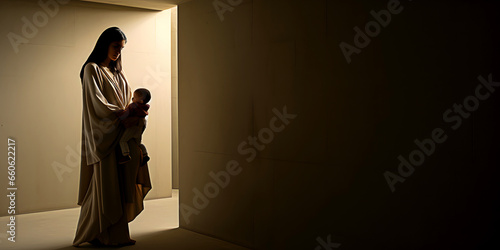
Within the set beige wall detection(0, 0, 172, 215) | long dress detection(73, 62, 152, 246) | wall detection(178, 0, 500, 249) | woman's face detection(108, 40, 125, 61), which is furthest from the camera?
beige wall detection(0, 0, 172, 215)

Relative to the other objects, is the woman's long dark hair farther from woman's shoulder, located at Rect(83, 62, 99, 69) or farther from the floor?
the floor

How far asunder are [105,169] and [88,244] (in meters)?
0.64

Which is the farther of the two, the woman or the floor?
the floor

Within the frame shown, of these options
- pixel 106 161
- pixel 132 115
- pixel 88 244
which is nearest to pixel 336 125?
pixel 132 115

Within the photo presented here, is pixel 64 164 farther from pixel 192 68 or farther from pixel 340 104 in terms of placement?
pixel 340 104

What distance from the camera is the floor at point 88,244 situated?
4.41 meters

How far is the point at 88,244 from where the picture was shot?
441cm

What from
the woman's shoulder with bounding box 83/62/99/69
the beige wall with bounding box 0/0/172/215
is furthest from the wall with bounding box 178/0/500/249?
the beige wall with bounding box 0/0/172/215

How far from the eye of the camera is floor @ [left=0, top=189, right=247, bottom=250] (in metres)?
4.41

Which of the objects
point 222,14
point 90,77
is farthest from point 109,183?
point 222,14

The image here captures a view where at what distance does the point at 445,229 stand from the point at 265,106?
1633 mm

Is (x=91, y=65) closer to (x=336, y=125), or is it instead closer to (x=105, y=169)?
(x=105, y=169)

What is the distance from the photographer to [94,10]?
6098 millimetres

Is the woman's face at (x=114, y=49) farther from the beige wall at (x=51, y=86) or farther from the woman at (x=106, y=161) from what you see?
the beige wall at (x=51, y=86)
